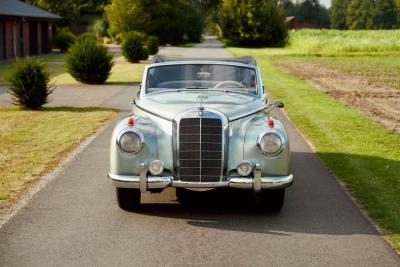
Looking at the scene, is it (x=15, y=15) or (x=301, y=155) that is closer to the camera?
(x=301, y=155)

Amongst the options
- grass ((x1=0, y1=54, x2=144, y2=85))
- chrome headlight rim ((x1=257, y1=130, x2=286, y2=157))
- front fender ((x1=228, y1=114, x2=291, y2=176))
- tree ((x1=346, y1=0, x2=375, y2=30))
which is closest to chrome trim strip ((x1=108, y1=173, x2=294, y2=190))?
front fender ((x1=228, y1=114, x2=291, y2=176))

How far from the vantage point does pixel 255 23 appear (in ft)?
235

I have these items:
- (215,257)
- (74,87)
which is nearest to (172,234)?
(215,257)

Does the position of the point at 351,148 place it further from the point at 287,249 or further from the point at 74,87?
the point at 74,87

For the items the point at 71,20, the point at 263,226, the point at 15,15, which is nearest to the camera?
the point at 263,226

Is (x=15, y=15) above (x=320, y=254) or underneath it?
above

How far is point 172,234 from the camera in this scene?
6113 mm

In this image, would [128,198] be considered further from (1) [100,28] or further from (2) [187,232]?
(1) [100,28]

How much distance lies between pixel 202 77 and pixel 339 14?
17652 centimetres

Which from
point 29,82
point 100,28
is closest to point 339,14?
point 100,28

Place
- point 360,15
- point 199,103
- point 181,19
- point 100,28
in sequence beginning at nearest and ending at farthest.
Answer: point 199,103, point 181,19, point 100,28, point 360,15

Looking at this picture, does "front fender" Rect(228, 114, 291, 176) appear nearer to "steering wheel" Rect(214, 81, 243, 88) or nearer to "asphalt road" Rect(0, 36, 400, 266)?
"asphalt road" Rect(0, 36, 400, 266)

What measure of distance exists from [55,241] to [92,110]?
11035 mm

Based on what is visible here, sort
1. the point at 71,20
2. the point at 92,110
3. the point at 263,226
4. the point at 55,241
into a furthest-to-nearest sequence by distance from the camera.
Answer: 1. the point at 71,20
2. the point at 92,110
3. the point at 263,226
4. the point at 55,241
